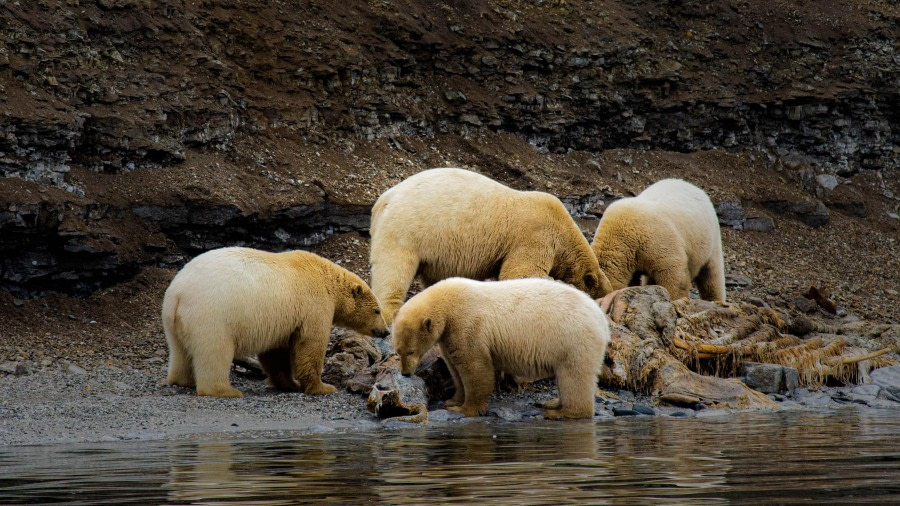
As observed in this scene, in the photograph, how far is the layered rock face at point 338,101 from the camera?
1675cm

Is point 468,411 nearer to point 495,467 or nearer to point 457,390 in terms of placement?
point 457,390

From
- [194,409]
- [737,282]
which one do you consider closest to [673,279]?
[737,282]

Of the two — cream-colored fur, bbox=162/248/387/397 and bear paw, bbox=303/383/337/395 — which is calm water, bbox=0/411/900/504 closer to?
cream-colored fur, bbox=162/248/387/397

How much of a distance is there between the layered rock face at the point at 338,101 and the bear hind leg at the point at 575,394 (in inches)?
358

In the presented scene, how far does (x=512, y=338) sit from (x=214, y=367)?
321 cm

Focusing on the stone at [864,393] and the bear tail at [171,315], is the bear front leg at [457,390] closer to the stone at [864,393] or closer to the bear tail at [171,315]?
the bear tail at [171,315]

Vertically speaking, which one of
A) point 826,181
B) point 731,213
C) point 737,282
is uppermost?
point 826,181

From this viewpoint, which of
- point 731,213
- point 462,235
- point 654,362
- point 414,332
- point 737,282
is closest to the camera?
point 414,332

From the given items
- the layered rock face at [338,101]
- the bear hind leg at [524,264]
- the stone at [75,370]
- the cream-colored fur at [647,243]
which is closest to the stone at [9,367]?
the stone at [75,370]

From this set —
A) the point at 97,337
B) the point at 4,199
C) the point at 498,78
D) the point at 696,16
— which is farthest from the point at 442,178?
the point at 696,16

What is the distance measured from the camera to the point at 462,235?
12281 mm

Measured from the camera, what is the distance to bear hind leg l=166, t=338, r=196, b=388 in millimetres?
11273

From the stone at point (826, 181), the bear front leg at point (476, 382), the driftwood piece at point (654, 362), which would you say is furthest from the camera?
the stone at point (826, 181)

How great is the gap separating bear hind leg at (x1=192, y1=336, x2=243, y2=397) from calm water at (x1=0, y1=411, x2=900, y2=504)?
219 cm
